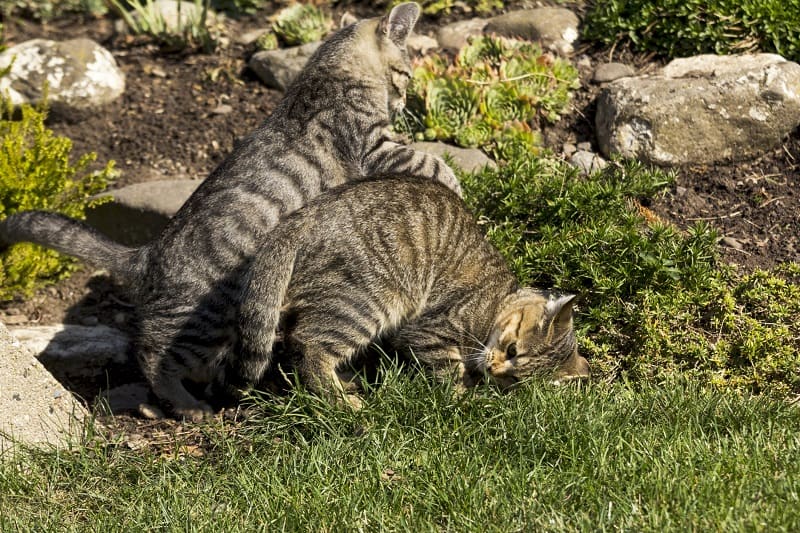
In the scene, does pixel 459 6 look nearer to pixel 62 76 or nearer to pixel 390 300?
pixel 62 76

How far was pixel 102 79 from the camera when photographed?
340 inches

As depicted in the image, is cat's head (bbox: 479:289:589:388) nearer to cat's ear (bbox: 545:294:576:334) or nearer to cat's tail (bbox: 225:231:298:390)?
cat's ear (bbox: 545:294:576:334)

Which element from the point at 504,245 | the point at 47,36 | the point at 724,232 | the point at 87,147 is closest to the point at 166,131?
the point at 87,147

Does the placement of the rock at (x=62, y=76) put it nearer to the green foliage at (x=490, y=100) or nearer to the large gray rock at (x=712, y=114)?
the green foliage at (x=490, y=100)

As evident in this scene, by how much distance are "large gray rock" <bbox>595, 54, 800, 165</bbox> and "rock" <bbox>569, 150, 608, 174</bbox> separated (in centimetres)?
12

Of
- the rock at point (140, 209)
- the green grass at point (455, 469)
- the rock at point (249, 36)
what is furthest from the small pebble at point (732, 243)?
the rock at point (249, 36)

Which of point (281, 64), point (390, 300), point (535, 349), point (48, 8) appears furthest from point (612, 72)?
point (48, 8)

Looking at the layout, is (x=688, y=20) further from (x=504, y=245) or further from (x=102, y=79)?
(x=102, y=79)

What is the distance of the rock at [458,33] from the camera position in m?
8.33

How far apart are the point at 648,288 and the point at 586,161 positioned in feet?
5.39

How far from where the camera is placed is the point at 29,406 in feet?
16.2

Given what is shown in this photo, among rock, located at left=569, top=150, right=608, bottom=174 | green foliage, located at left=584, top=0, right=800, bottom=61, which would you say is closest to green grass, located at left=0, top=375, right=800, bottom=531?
rock, located at left=569, top=150, right=608, bottom=174

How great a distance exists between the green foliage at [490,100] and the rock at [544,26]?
0.43 metres

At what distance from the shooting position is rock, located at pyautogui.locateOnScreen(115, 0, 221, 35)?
9.20 meters
